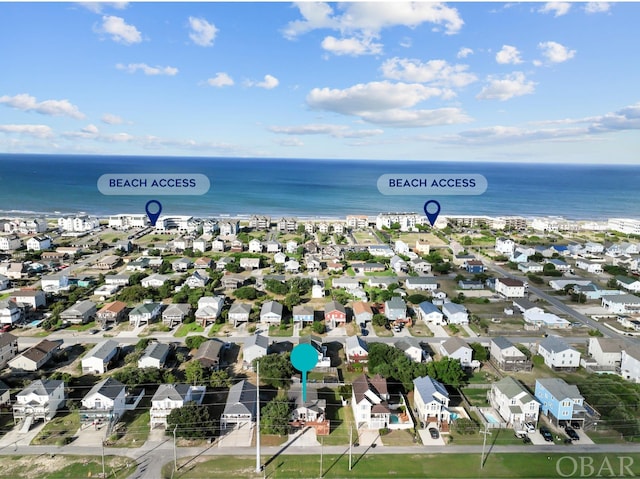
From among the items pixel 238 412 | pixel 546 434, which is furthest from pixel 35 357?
pixel 546 434

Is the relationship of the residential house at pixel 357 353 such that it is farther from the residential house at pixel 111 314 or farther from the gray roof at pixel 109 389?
the residential house at pixel 111 314

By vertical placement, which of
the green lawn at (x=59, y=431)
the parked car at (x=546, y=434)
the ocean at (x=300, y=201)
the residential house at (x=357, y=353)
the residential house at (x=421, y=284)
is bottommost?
the green lawn at (x=59, y=431)

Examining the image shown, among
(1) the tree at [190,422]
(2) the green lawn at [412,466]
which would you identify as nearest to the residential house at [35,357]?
(1) the tree at [190,422]

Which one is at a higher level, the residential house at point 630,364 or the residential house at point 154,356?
the residential house at point 630,364

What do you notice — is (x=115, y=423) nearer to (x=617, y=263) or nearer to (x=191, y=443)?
(x=191, y=443)

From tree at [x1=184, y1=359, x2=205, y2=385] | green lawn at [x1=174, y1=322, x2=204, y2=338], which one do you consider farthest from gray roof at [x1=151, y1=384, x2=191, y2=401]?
green lawn at [x1=174, y1=322, x2=204, y2=338]

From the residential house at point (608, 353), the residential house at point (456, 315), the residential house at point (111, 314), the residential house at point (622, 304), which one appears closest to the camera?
the residential house at point (608, 353)
